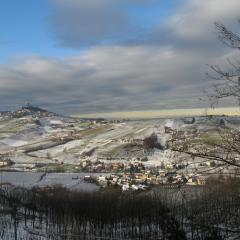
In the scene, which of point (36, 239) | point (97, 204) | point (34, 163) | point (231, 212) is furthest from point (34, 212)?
point (34, 163)

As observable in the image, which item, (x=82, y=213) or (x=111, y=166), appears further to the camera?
(x=111, y=166)

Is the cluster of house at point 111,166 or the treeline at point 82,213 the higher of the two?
the cluster of house at point 111,166

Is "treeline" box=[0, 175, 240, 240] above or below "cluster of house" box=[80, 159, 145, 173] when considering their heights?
below

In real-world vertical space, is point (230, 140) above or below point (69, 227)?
above

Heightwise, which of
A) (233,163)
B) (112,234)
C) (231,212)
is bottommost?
(112,234)

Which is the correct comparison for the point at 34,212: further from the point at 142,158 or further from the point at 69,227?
the point at 142,158

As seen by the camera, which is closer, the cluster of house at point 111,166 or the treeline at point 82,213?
the treeline at point 82,213

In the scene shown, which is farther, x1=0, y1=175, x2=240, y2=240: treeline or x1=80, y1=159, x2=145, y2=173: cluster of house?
x1=80, y1=159, x2=145, y2=173: cluster of house

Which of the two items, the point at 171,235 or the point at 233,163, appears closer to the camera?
the point at 233,163

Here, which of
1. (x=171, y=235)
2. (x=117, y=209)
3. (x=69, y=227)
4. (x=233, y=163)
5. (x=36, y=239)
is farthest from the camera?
(x=117, y=209)

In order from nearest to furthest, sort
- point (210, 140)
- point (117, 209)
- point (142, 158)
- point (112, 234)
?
point (210, 140)
point (112, 234)
point (117, 209)
point (142, 158)

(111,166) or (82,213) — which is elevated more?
(111,166)
